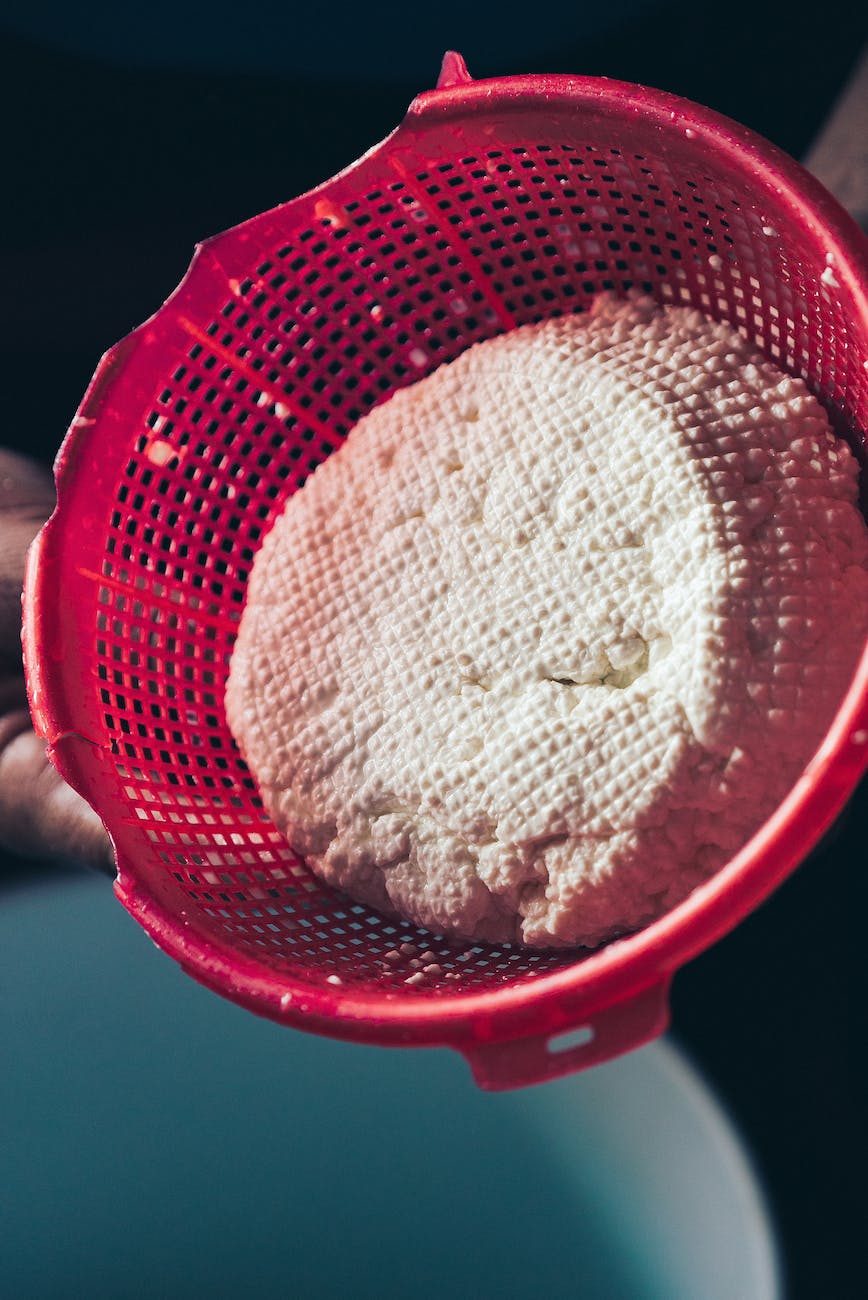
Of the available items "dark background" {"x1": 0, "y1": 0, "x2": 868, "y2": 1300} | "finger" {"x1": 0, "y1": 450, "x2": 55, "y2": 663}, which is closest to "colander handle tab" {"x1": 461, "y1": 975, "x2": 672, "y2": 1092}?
"dark background" {"x1": 0, "y1": 0, "x2": 868, "y2": 1300}

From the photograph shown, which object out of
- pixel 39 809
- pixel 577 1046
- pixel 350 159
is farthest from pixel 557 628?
pixel 350 159

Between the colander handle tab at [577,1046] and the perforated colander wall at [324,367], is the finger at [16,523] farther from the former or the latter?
the colander handle tab at [577,1046]

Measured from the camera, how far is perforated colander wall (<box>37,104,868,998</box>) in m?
0.58

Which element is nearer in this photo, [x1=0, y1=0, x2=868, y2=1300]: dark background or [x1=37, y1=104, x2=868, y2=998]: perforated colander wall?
[x1=37, y1=104, x2=868, y2=998]: perforated colander wall

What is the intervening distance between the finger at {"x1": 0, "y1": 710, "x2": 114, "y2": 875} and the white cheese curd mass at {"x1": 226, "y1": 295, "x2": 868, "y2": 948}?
0.54 ft

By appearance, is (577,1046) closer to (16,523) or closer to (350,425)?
(350,425)

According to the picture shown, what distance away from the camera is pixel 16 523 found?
2.75 ft

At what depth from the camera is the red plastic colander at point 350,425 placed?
0.47 m

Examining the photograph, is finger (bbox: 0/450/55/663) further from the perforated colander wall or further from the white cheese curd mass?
the white cheese curd mass

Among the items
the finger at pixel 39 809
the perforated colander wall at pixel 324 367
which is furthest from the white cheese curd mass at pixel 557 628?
the finger at pixel 39 809

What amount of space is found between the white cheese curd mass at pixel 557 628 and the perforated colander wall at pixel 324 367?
0.08 ft

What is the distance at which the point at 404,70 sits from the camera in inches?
31.5

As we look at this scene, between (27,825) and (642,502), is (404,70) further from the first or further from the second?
(27,825)

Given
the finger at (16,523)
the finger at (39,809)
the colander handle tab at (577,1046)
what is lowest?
the finger at (39,809)
